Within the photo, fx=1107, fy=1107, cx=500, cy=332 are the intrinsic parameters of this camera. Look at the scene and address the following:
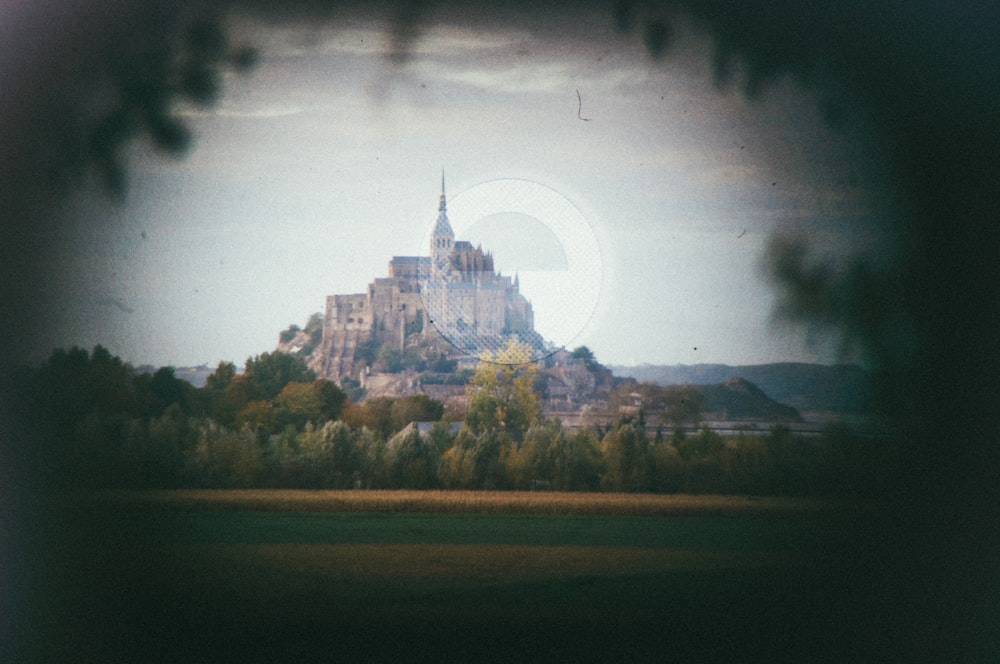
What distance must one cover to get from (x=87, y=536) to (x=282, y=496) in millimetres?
1414

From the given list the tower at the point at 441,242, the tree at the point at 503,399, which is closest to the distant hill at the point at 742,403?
the tree at the point at 503,399

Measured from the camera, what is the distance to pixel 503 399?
26.1 feet

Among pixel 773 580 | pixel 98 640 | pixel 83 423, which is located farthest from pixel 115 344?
pixel 773 580

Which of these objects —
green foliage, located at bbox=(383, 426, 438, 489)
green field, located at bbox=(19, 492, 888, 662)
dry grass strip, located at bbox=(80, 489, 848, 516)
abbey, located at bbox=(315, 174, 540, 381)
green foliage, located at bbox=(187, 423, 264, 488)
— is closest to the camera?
green field, located at bbox=(19, 492, 888, 662)

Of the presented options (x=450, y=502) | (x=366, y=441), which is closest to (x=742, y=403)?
(x=450, y=502)

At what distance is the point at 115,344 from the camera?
7.30m

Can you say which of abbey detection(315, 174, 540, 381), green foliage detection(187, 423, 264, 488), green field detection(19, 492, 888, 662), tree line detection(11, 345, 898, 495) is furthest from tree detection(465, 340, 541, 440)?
green foliage detection(187, 423, 264, 488)

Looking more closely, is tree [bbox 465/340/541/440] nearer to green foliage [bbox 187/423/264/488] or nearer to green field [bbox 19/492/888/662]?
green field [bbox 19/492/888/662]

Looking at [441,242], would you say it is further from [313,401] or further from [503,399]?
[313,401]

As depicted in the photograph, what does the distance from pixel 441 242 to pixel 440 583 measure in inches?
88.8

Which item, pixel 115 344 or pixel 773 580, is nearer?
pixel 773 580

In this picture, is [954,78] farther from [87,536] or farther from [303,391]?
[87,536]

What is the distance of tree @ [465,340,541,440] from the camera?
7.82 m

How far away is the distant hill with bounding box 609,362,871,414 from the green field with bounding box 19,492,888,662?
0.67m
